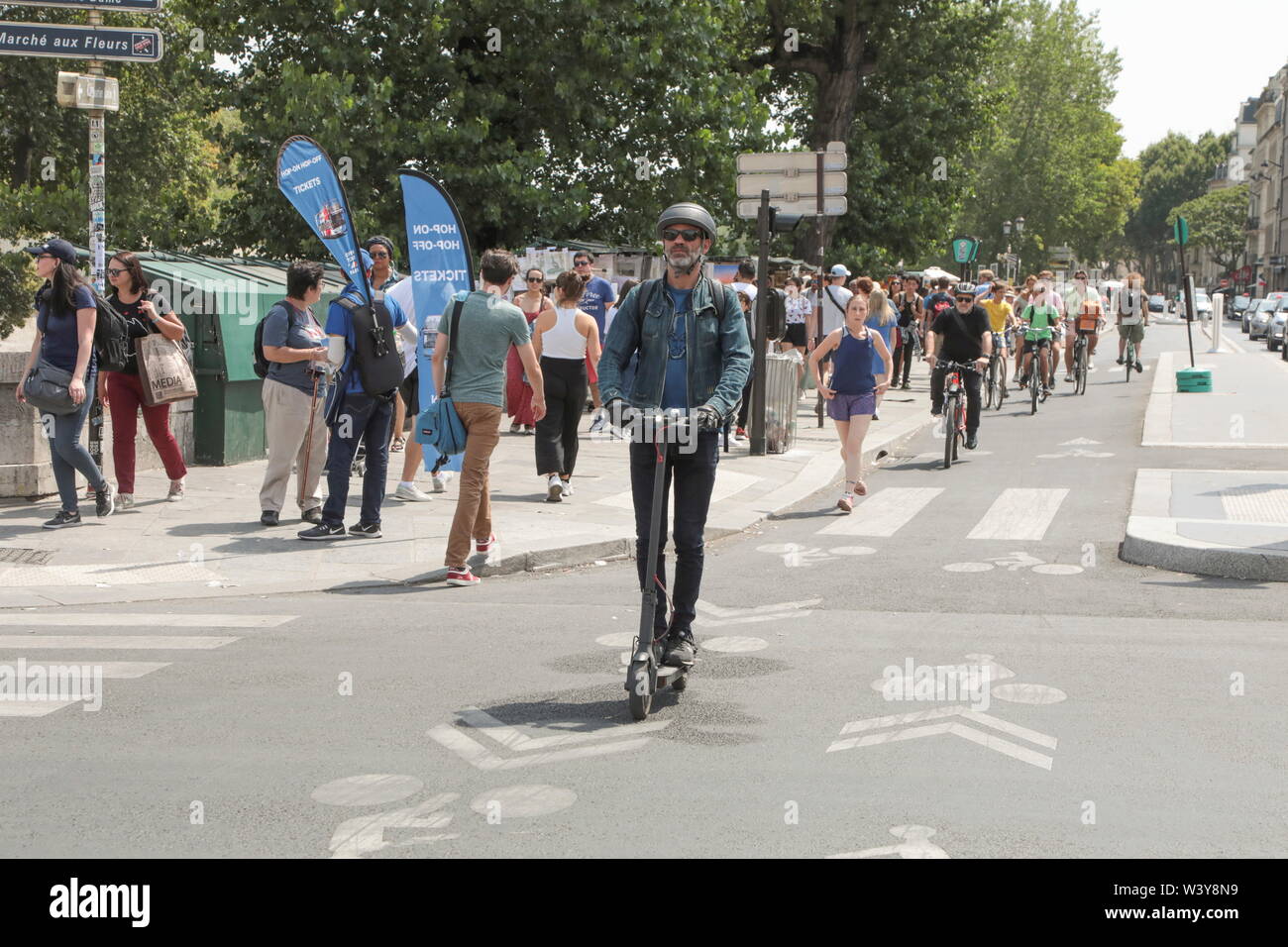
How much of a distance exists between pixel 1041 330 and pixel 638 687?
18.2 m

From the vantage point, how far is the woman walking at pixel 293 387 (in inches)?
392

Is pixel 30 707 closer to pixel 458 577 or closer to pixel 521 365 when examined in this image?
pixel 458 577

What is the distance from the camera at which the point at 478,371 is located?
853 centimetres

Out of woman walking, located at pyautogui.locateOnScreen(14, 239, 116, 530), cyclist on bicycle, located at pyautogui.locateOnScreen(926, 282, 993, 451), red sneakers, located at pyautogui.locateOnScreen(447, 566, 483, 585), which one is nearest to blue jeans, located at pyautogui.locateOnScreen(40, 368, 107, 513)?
woman walking, located at pyautogui.locateOnScreen(14, 239, 116, 530)

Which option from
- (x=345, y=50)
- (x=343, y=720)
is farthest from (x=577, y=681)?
(x=345, y=50)

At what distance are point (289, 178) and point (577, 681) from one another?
20.4ft

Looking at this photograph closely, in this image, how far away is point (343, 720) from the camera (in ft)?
17.9

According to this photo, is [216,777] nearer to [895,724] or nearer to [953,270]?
[895,724]

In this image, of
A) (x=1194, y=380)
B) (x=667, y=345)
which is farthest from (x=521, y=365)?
(x=1194, y=380)

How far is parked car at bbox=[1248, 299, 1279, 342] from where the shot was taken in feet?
188

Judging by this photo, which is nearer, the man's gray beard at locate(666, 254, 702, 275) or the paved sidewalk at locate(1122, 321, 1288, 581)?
the man's gray beard at locate(666, 254, 702, 275)

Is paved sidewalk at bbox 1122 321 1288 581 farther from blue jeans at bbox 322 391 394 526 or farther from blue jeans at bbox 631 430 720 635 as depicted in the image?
blue jeans at bbox 322 391 394 526

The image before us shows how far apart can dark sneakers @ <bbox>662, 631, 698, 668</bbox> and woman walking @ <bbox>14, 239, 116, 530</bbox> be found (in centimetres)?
541

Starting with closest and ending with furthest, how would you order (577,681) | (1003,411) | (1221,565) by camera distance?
1. (577,681)
2. (1221,565)
3. (1003,411)
